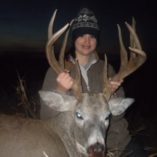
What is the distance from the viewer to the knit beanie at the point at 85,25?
707 cm

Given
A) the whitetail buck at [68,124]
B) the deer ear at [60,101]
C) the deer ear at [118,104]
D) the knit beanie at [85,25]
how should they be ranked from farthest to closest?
the knit beanie at [85,25] → the deer ear at [118,104] → the deer ear at [60,101] → the whitetail buck at [68,124]

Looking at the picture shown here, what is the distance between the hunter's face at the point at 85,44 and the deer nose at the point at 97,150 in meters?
1.56

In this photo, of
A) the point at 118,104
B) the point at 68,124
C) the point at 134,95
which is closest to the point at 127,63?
the point at 118,104

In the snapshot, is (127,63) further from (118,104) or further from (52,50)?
(52,50)

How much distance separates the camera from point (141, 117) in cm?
1338

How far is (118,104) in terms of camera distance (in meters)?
6.78

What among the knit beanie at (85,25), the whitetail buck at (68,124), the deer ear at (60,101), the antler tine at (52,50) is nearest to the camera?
the whitetail buck at (68,124)

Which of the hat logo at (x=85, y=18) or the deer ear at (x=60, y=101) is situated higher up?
the hat logo at (x=85, y=18)

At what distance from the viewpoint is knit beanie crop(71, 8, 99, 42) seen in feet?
23.2

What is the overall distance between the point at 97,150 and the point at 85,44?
1.70m

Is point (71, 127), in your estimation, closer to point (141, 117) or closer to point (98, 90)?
point (98, 90)

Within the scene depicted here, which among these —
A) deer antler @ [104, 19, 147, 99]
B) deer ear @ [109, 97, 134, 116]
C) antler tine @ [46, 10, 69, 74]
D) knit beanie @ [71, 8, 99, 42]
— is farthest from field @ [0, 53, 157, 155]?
antler tine @ [46, 10, 69, 74]

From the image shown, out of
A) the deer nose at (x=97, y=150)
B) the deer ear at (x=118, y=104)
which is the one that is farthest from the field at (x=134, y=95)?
the deer nose at (x=97, y=150)

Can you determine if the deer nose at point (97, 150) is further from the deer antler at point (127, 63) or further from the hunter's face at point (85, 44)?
the hunter's face at point (85, 44)
